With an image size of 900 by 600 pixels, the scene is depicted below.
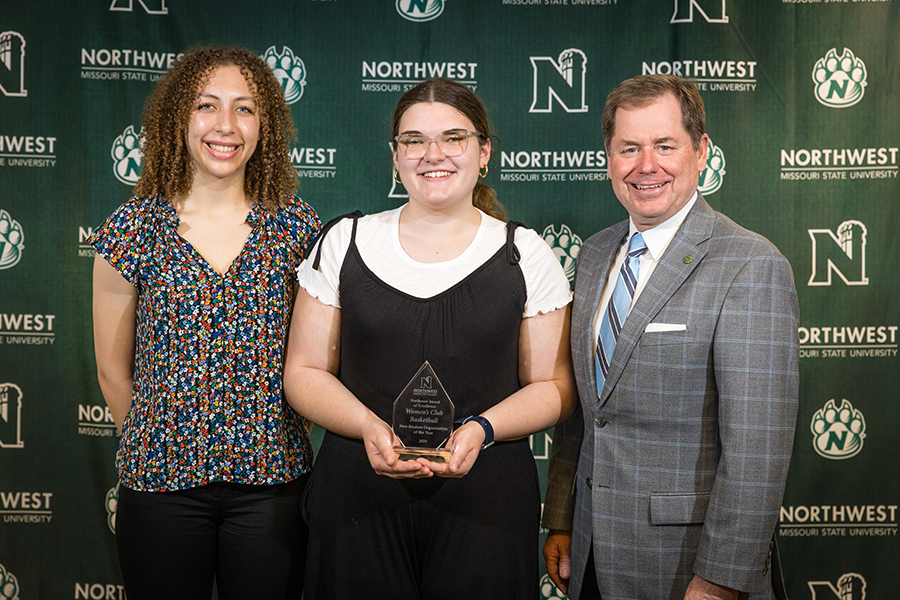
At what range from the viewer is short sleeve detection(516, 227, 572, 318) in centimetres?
172

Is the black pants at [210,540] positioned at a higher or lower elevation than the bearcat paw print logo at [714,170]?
lower

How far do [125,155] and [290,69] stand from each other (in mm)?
747

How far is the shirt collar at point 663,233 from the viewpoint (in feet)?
5.57

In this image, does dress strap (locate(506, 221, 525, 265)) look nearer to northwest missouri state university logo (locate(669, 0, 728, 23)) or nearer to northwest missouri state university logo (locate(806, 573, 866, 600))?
northwest missouri state university logo (locate(669, 0, 728, 23))

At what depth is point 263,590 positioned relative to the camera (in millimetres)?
1777

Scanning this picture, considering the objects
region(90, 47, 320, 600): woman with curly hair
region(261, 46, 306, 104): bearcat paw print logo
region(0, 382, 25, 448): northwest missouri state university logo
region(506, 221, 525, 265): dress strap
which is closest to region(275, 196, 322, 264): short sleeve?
region(90, 47, 320, 600): woman with curly hair

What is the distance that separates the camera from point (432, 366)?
5.35ft

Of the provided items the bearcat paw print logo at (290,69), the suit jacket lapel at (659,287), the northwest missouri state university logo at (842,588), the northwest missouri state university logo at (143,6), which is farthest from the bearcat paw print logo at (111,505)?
the northwest missouri state university logo at (842,588)

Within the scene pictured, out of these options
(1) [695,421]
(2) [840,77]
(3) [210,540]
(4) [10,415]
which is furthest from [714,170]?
(4) [10,415]

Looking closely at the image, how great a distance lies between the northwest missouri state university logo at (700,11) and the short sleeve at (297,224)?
1803 millimetres

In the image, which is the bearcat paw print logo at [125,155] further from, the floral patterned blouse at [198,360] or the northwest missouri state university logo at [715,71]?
the northwest missouri state university logo at [715,71]

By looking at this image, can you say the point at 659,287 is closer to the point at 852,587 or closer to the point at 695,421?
the point at 695,421

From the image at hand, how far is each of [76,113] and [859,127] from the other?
10.2ft

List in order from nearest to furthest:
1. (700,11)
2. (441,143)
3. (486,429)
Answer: (486,429)
(441,143)
(700,11)
